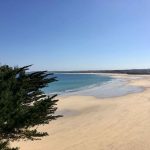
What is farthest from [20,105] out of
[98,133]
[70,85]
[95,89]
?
[70,85]

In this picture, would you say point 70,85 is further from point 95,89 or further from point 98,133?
point 98,133

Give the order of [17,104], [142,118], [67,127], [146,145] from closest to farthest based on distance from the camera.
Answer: [17,104], [146,145], [67,127], [142,118]

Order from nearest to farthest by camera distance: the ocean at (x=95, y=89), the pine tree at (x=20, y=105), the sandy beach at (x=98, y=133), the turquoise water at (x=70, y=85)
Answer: the pine tree at (x=20, y=105) → the sandy beach at (x=98, y=133) → the ocean at (x=95, y=89) → the turquoise water at (x=70, y=85)

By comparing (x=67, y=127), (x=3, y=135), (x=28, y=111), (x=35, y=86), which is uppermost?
(x=35, y=86)

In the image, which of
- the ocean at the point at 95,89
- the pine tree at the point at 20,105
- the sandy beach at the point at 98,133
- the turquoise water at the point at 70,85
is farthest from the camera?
the turquoise water at the point at 70,85

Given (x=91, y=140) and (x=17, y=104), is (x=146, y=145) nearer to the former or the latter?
(x=91, y=140)

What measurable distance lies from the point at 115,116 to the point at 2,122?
42.6 ft

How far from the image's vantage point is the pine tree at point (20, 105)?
713 cm

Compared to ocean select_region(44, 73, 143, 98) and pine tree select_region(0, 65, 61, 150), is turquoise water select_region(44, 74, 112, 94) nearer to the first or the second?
ocean select_region(44, 73, 143, 98)

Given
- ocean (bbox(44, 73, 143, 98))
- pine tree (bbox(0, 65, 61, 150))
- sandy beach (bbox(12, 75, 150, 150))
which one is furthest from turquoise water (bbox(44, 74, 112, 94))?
pine tree (bbox(0, 65, 61, 150))

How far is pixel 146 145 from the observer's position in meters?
12.0

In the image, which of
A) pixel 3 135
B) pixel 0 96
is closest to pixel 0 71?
pixel 0 96

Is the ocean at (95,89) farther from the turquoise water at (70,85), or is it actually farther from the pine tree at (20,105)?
the pine tree at (20,105)

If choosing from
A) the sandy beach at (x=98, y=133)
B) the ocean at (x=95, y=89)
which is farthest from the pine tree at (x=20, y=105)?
the ocean at (x=95, y=89)
